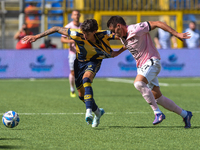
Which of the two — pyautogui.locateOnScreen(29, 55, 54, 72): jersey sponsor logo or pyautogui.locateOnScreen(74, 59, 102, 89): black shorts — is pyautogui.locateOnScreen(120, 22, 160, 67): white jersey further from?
pyautogui.locateOnScreen(29, 55, 54, 72): jersey sponsor logo

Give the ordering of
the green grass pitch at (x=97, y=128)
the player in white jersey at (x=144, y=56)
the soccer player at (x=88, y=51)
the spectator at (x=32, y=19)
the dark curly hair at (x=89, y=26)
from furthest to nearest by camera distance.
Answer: the spectator at (x=32, y=19) < the soccer player at (x=88, y=51) < the dark curly hair at (x=89, y=26) < the player in white jersey at (x=144, y=56) < the green grass pitch at (x=97, y=128)

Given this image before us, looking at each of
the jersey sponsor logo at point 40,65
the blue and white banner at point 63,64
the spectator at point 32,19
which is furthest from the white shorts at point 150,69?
the spectator at point 32,19

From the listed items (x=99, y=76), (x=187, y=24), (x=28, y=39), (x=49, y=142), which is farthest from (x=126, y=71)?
(x=49, y=142)

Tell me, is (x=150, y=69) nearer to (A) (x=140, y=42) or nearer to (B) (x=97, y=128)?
(A) (x=140, y=42)

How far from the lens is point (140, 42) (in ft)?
19.0

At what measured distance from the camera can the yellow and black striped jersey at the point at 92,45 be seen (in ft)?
20.4

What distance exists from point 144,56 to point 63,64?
387 inches

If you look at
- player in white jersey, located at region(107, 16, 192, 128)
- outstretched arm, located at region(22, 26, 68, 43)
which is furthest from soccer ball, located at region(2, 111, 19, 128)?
player in white jersey, located at region(107, 16, 192, 128)

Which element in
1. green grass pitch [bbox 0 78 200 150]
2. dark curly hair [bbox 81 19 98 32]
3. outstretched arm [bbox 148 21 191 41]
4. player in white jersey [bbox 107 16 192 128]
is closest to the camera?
green grass pitch [bbox 0 78 200 150]

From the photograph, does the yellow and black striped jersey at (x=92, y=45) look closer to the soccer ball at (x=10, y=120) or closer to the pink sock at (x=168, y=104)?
the pink sock at (x=168, y=104)

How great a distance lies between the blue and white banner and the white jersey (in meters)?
9.56

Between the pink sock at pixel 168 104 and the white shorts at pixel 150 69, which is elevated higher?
the white shorts at pixel 150 69

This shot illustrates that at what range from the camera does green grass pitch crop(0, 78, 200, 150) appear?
4.77 meters

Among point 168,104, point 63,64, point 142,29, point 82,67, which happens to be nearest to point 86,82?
point 82,67
